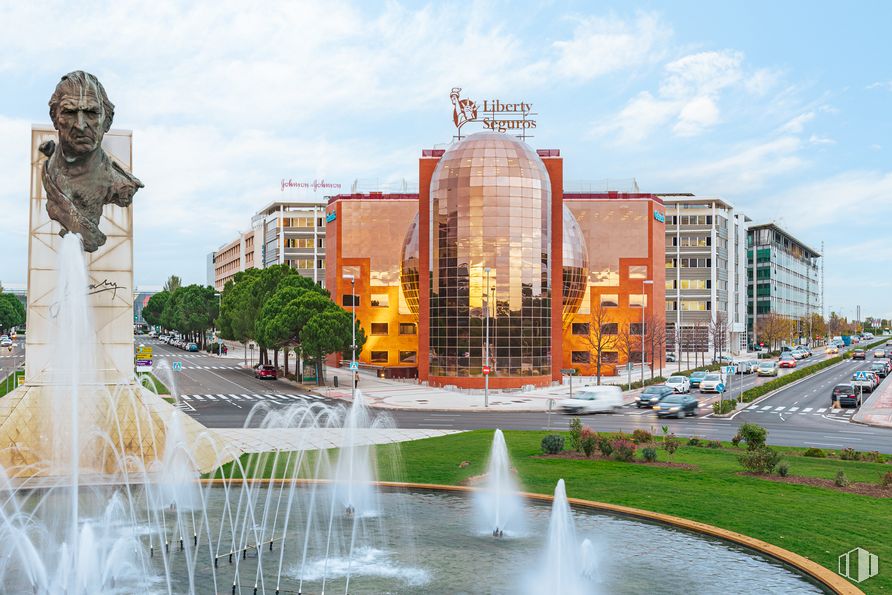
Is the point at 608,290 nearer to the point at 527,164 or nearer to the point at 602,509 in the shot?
the point at 527,164

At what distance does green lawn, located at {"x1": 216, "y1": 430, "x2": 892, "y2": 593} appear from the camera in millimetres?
18672

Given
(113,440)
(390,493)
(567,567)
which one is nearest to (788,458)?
(390,493)

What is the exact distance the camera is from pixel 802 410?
53.3 meters

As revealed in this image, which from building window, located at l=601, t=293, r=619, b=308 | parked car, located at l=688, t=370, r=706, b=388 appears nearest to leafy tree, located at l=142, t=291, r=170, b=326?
building window, located at l=601, t=293, r=619, b=308

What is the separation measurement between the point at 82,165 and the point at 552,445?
20209mm

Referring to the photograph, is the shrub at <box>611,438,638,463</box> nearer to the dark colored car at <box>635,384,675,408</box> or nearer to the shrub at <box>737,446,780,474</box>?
the shrub at <box>737,446,780,474</box>

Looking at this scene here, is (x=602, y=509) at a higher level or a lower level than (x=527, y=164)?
lower

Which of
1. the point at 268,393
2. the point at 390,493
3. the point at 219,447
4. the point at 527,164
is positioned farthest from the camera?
the point at 527,164

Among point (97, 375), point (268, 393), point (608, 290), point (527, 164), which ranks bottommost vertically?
point (268, 393)

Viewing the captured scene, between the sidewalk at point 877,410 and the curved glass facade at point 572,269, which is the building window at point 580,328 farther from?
the sidewalk at point 877,410

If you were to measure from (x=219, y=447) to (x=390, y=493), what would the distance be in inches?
336

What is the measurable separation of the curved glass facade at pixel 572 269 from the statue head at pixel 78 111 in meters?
62.2

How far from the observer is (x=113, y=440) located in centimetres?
2597

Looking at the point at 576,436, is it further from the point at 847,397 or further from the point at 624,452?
the point at 847,397
